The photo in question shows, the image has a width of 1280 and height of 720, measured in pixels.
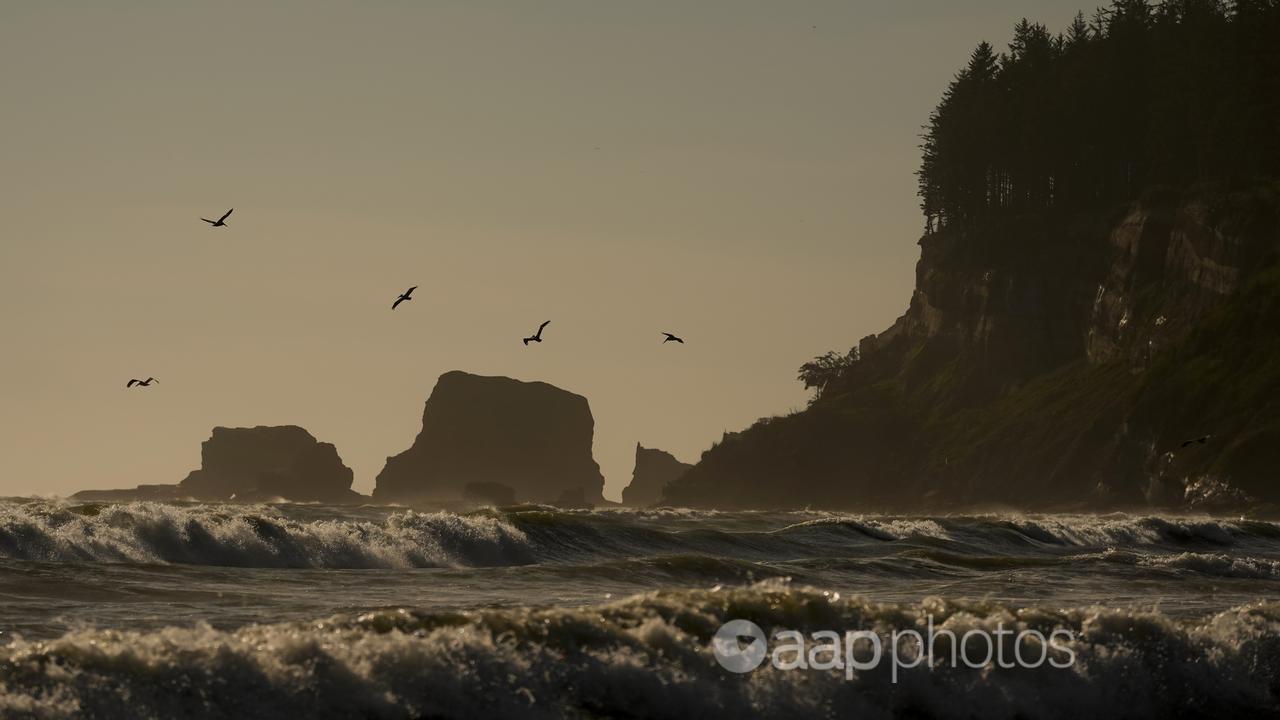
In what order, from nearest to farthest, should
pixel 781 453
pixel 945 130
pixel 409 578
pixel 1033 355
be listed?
pixel 409 578
pixel 1033 355
pixel 781 453
pixel 945 130

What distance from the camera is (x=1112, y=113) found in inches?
4840

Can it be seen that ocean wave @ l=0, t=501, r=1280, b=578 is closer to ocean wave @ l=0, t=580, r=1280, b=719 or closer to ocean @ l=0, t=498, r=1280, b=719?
ocean @ l=0, t=498, r=1280, b=719

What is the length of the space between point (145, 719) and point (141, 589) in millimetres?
11499

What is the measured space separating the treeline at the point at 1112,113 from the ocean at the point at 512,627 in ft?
243

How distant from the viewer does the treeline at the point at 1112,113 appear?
10175cm

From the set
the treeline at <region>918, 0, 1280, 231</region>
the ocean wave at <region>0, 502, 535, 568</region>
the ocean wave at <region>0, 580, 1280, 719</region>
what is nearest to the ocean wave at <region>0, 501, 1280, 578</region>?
the ocean wave at <region>0, 502, 535, 568</region>

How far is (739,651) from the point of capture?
17703 millimetres

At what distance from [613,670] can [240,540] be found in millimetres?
18214

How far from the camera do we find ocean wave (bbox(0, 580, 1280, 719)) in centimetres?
1498

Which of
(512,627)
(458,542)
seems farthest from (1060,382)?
(512,627)

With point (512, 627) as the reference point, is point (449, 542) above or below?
above

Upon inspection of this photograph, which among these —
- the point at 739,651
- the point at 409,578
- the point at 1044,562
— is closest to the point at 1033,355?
the point at 1044,562

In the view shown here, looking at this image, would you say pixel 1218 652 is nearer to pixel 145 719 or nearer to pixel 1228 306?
pixel 145 719

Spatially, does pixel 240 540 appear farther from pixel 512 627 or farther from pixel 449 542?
pixel 512 627
